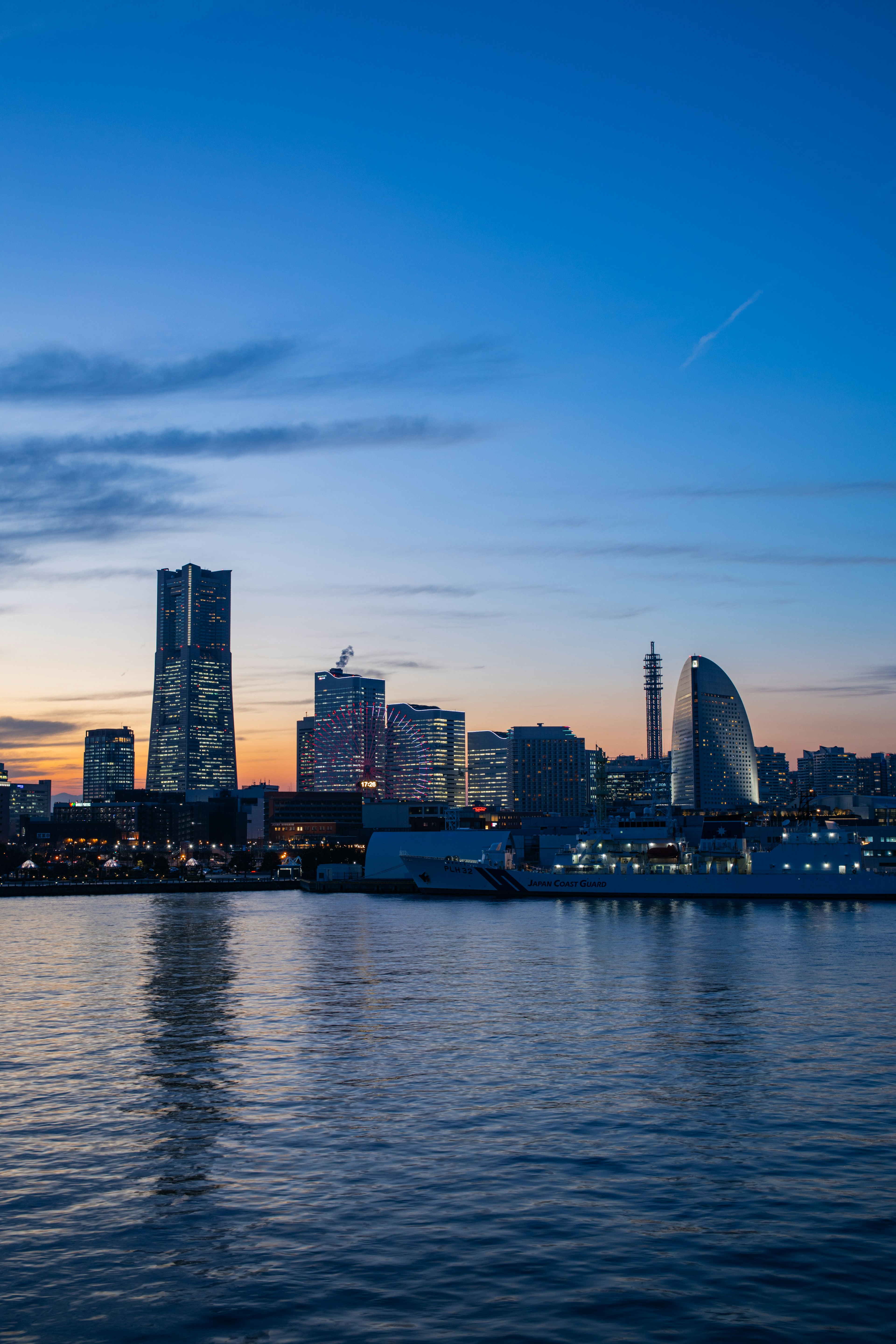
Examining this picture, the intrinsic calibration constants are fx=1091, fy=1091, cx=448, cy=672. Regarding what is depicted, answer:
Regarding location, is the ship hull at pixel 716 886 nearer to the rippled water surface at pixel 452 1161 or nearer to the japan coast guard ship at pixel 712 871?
the japan coast guard ship at pixel 712 871

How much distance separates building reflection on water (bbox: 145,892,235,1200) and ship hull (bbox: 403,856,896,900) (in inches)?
Answer: 2388

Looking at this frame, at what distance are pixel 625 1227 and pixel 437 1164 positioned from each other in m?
5.29

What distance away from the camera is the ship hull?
420ft

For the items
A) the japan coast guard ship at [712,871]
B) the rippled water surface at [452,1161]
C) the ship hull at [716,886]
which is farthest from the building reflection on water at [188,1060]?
the japan coast guard ship at [712,871]

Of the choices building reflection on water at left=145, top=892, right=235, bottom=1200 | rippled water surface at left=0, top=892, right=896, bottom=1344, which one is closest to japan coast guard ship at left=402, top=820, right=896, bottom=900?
building reflection on water at left=145, top=892, right=235, bottom=1200

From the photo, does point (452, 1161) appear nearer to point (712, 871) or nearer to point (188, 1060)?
point (188, 1060)

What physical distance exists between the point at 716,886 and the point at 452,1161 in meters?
111

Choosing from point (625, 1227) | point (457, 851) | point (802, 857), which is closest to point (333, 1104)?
point (625, 1227)

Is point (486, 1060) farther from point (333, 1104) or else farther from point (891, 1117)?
point (891, 1117)

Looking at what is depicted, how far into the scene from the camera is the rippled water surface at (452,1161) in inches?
668

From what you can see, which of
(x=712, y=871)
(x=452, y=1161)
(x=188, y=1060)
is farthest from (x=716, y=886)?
(x=452, y=1161)

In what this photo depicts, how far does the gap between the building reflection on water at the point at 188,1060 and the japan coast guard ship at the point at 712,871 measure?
204 ft

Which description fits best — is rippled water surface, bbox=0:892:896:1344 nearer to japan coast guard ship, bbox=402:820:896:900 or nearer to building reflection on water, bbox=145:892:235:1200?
building reflection on water, bbox=145:892:235:1200

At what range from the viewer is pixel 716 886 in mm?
129250
